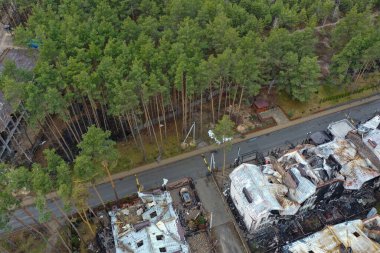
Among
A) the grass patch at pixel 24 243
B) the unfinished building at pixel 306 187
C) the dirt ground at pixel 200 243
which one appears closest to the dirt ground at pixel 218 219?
the dirt ground at pixel 200 243

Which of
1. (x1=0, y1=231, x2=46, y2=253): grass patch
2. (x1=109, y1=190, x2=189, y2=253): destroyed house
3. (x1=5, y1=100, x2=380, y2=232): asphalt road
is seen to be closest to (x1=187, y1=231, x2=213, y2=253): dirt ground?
(x1=109, y1=190, x2=189, y2=253): destroyed house

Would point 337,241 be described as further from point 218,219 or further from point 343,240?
point 218,219

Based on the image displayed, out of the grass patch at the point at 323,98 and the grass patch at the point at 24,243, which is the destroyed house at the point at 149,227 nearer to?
the grass patch at the point at 24,243

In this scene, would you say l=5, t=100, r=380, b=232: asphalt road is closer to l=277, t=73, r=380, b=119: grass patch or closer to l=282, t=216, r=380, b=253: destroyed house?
l=277, t=73, r=380, b=119: grass patch

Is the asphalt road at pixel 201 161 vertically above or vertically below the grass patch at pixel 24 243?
above

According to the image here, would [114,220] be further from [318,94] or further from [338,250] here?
[318,94]

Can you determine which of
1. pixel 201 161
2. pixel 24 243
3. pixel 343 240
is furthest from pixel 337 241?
pixel 24 243
